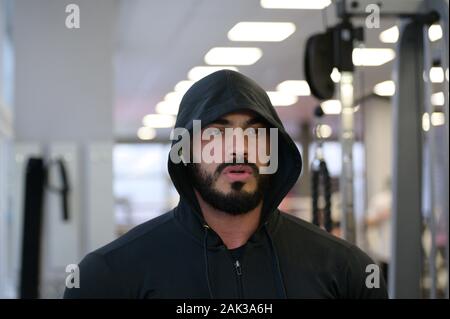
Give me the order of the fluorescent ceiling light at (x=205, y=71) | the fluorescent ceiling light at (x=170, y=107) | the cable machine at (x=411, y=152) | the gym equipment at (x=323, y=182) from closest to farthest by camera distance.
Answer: the fluorescent ceiling light at (x=205, y=71), the gym equipment at (x=323, y=182), the fluorescent ceiling light at (x=170, y=107), the cable machine at (x=411, y=152)

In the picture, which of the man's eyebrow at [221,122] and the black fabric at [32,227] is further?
the black fabric at [32,227]

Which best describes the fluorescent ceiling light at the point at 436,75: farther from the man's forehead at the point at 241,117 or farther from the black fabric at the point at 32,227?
the black fabric at the point at 32,227

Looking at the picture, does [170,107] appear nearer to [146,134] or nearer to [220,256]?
[146,134]

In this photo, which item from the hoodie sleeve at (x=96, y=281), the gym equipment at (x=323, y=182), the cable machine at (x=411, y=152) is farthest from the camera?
the cable machine at (x=411, y=152)

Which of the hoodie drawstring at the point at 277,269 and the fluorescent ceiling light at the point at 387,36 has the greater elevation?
the fluorescent ceiling light at the point at 387,36

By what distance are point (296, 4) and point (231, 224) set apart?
1.13 meters

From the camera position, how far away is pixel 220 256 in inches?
46.9

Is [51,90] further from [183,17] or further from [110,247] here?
[110,247]

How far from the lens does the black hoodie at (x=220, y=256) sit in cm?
114

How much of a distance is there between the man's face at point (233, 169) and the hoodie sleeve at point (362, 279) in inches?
8.0

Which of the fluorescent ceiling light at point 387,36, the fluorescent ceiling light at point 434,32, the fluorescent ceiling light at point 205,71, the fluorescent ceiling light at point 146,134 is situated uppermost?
the fluorescent ceiling light at point 387,36

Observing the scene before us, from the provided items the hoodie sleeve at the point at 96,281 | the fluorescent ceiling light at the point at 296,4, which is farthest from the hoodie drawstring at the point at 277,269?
the fluorescent ceiling light at the point at 296,4

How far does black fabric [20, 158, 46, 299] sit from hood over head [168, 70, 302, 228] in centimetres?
181
